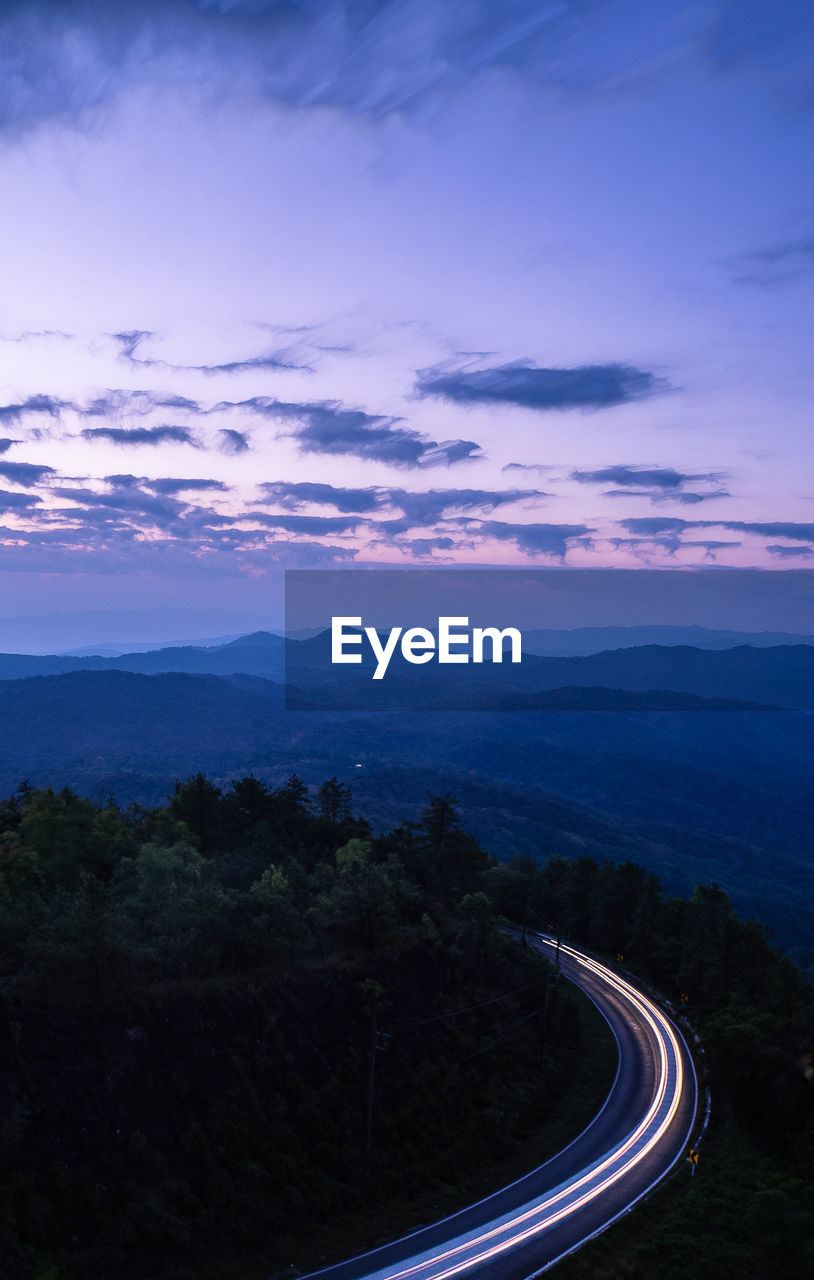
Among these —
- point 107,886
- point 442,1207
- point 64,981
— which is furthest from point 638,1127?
point 107,886

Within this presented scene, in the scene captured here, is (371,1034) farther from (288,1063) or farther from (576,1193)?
(576,1193)

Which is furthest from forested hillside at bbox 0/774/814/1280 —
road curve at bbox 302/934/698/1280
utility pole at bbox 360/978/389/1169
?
road curve at bbox 302/934/698/1280

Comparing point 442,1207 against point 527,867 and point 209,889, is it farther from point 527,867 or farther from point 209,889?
point 527,867

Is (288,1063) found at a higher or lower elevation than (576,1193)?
higher

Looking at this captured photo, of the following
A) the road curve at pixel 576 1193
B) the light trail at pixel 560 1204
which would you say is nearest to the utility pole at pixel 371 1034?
the road curve at pixel 576 1193

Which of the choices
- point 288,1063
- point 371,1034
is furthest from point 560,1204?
point 288,1063

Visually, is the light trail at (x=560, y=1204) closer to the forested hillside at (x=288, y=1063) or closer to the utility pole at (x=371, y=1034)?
the forested hillside at (x=288, y=1063)
